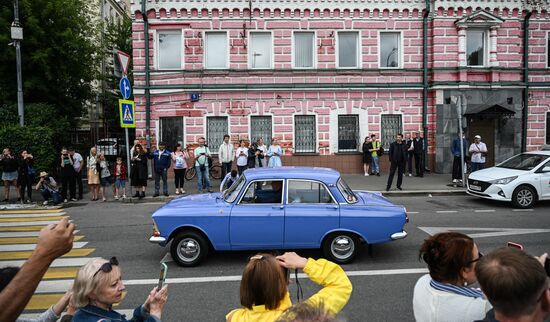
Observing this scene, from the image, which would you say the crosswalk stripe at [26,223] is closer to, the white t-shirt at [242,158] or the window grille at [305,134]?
the white t-shirt at [242,158]

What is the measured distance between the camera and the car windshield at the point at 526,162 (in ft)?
43.8

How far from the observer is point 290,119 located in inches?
810

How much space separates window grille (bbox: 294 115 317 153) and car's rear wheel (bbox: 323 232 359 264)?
13.3m

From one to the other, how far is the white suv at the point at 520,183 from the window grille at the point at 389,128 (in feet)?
24.7

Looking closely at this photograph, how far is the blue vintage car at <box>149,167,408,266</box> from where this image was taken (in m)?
7.41

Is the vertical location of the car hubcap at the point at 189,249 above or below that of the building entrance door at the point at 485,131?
below

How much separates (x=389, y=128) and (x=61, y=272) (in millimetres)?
16749

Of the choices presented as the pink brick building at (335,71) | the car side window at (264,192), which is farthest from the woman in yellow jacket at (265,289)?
the pink brick building at (335,71)

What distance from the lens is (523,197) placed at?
12758 mm

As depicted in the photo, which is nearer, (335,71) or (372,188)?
(372,188)

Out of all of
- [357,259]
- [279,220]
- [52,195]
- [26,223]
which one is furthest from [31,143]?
[357,259]

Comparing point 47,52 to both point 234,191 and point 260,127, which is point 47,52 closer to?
point 260,127

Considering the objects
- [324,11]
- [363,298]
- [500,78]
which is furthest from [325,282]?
[500,78]

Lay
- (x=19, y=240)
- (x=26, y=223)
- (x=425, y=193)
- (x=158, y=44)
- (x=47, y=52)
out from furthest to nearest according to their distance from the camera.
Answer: (x=47, y=52) → (x=158, y=44) → (x=425, y=193) → (x=26, y=223) → (x=19, y=240)
